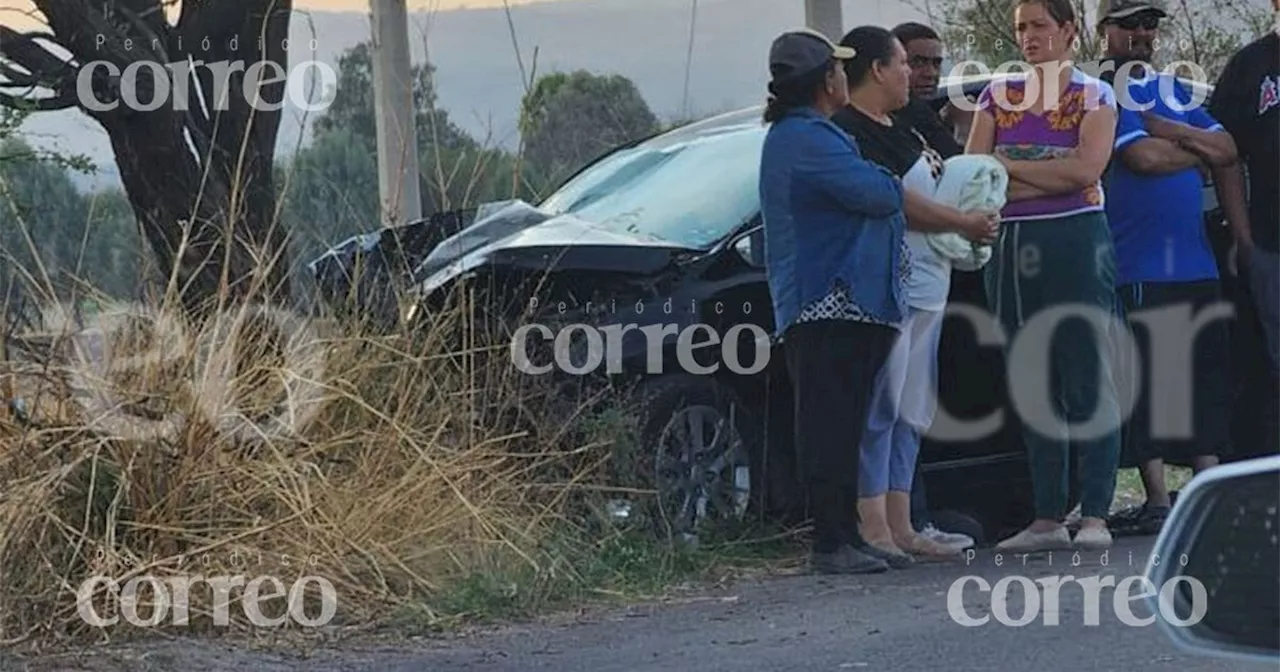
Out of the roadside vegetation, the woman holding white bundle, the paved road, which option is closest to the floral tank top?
the woman holding white bundle

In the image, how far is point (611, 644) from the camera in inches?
234

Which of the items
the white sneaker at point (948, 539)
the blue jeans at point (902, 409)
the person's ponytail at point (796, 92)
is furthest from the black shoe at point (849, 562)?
→ the person's ponytail at point (796, 92)

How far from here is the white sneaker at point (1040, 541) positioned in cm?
727

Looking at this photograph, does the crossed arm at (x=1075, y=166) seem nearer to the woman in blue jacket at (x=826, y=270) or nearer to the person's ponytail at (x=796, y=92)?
the woman in blue jacket at (x=826, y=270)

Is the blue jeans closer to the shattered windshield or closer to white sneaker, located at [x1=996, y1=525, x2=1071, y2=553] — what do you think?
white sneaker, located at [x1=996, y1=525, x2=1071, y2=553]

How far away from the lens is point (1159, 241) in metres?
7.64

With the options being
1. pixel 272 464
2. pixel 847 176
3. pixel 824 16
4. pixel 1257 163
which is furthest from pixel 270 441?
pixel 824 16

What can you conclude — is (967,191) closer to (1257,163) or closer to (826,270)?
(826,270)

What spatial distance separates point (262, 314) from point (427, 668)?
5.98 ft

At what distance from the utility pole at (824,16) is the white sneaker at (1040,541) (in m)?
5.04

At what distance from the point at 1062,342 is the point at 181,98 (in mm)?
3412

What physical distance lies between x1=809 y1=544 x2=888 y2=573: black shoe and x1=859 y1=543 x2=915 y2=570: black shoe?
4 cm

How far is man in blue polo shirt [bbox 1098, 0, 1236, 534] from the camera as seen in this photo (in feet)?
24.9

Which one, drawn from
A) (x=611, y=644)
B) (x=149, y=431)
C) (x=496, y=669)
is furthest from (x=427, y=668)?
(x=149, y=431)
